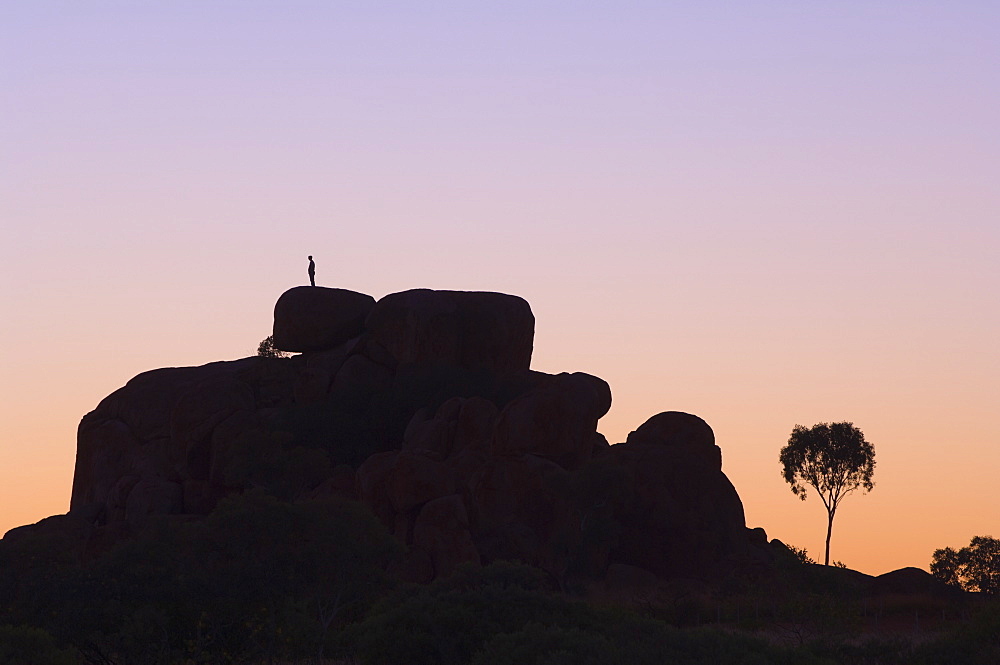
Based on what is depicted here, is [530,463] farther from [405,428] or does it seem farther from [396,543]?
[396,543]

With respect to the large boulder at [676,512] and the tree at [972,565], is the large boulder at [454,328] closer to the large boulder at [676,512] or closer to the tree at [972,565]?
the large boulder at [676,512]

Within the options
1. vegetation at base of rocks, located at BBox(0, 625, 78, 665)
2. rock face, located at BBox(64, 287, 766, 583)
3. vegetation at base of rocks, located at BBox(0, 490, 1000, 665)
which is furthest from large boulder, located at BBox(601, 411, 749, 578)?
vegetation at base of rocks, located at BBox(0, 625, 78, 665)

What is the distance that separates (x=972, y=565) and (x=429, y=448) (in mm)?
29921

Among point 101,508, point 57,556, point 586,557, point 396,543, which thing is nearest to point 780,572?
point 586,557

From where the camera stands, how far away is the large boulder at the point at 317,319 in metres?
86.6

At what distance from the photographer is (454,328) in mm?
83375

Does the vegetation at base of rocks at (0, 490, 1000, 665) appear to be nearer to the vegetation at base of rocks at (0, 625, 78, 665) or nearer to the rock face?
the vegetation at base of rocks at (0, 625, 78, 665)

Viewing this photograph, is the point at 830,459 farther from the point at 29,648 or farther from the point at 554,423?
the point at 29,648

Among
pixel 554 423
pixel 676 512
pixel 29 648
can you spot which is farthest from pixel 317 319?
pixel 29 648

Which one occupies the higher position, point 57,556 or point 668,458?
point 668,458

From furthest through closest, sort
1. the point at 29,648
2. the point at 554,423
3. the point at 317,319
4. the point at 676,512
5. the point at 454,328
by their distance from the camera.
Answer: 1. the point at 317,319
2. the point at 454,328
3. the point at 676,512
4. the point at 554,423
5. the point at 29,648

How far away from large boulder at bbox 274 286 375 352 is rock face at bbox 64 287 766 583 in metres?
0.09

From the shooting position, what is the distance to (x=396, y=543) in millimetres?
46594

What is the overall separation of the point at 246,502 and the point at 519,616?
11750mm
